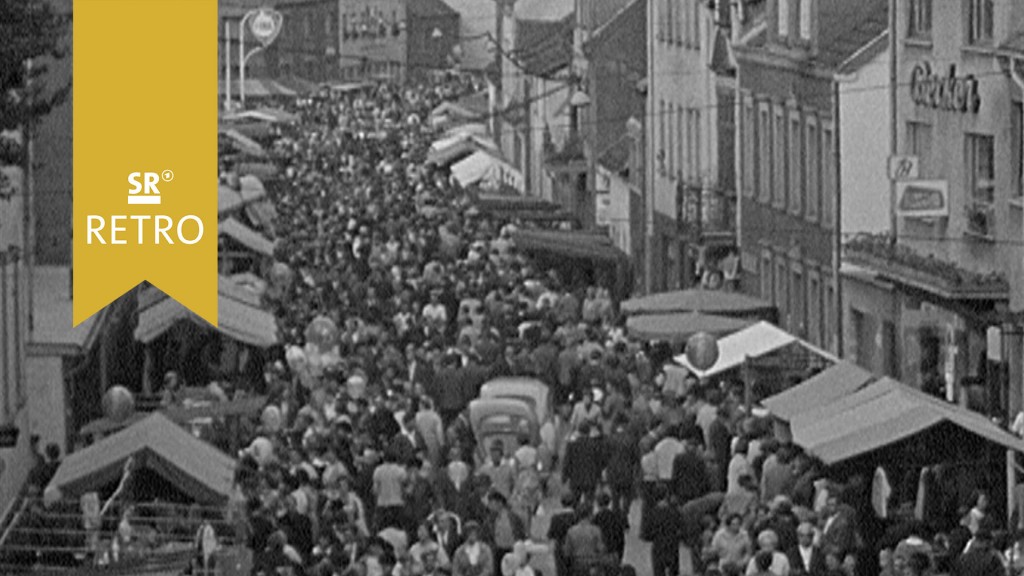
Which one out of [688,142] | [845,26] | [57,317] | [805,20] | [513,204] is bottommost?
[57,317]

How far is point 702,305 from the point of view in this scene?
45.3 metres

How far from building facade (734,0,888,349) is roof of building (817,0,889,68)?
1 cm

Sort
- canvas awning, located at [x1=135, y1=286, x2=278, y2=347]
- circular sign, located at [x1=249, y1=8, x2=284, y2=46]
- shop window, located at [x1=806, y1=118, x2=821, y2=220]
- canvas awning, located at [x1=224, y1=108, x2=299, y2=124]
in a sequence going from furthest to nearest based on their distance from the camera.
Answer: canvas awning, located at [x1=224, y1=108, x2=299, y2=124] < circular sign, located at [x1=249, y1=8, x2=284, y2=46] < shop window, located at [x1=806, y1=118, x2=821, y2=220] < canvas awning, located at [x1=135, y1=286, x2=278, y2=347]

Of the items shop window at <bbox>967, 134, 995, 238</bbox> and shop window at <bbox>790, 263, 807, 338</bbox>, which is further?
shop window at <bbox>790, 263, 807, 338</bbox>

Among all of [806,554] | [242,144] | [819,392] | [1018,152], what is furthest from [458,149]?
[806,554]

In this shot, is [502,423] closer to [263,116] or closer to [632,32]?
[632,32]

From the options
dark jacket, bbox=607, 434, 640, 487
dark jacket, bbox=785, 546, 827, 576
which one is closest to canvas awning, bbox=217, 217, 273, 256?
dark jacket, bbox=607, 434, 640, 487

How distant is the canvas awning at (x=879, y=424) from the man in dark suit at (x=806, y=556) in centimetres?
209

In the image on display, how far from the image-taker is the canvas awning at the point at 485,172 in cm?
8706

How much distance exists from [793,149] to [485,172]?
36.4 m

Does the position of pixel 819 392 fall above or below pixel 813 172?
below

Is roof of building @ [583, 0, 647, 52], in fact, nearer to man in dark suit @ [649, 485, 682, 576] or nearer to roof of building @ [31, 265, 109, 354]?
roof of building @ [31, 265, 109, 354]

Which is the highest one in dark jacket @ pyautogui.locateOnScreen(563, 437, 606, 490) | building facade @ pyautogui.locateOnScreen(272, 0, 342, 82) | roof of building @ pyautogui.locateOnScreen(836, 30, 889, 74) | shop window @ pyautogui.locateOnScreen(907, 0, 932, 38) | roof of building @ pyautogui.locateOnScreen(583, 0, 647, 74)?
building facade @ pyautogui.locateOnScreen(272, 0, 342, 82)

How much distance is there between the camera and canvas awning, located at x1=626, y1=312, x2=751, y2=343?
43.2 m
